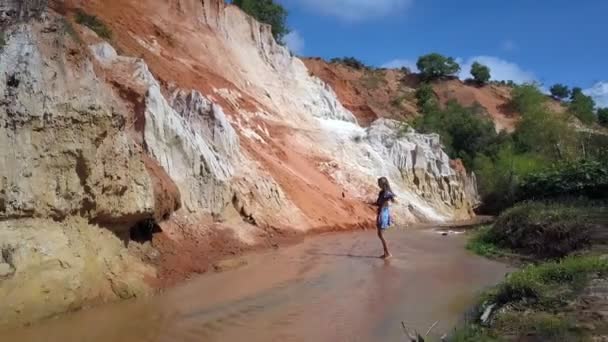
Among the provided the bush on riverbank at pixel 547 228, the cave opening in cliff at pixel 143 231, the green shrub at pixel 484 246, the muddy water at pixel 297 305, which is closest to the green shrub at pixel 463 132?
the green shrub at pixel 484 246

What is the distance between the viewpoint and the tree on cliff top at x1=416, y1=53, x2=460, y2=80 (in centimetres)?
7444

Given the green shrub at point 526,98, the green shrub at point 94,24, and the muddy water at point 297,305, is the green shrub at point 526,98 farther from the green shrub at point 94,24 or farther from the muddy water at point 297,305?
the muddy water at point 297,305

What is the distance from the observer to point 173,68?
22.2 metres

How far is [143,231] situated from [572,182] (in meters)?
11.5

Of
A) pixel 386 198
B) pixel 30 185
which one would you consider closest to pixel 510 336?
pixel 30 185

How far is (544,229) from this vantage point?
12023 mm

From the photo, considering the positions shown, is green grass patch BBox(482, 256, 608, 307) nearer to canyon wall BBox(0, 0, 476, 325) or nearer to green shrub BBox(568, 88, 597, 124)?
canyon wall BBox(0, 0, 476, 325)

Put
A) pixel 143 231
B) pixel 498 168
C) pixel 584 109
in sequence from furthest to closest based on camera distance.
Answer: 1. pixel 584 109
2. pixel 498 168
3. pixel 143 231

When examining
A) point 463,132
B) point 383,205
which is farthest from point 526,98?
point 383,205

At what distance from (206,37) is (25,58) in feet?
71.6

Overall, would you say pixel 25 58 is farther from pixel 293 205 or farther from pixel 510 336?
pixel 293 205

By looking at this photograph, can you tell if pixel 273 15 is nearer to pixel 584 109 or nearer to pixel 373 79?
pixel 373 79

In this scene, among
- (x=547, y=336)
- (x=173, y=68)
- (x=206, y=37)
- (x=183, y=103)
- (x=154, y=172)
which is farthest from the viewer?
(x=206, y=37)

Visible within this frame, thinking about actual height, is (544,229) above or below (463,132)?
below
